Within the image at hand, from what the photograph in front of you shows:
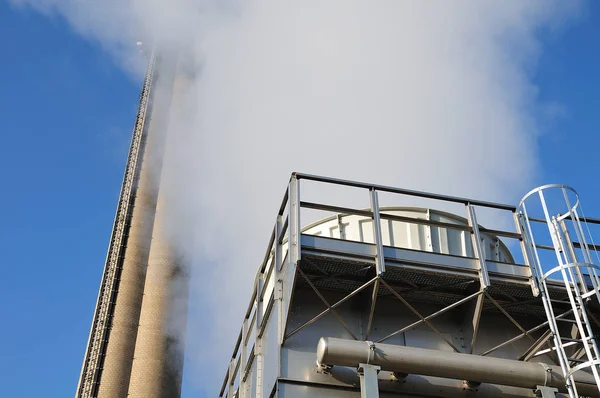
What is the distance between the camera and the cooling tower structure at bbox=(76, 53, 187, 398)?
111 ft

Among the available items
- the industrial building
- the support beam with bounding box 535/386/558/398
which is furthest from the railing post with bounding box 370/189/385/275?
the support beam with bounding box 535/386/558/398

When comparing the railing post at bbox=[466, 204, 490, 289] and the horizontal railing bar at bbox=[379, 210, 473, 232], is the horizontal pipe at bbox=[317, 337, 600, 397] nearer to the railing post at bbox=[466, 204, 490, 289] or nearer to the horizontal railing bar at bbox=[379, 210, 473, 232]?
the railing post at bbox=[466, 204, 490, 289]

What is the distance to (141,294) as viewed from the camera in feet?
120

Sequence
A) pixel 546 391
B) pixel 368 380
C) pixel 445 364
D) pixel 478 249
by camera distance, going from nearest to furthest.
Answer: pixel 368 380
pixel 445 364
pixel 546 391
pixel 478 249

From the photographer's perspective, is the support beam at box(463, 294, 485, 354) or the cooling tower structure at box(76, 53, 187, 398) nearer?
the support beam at box(463, 294, 485, 354)

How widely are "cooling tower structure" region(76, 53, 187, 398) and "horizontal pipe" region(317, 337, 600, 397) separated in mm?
25825

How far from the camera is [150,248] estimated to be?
38219 millimetres

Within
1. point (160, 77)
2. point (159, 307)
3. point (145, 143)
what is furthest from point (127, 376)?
point (160, 77)

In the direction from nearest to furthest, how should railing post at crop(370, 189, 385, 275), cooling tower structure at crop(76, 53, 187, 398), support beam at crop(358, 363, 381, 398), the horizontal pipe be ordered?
support beam at crop(358, 363, 381, 398) → the horizontal pipe → railing post at crop(370, 189, 385, 275) → cooling tower structure at crop(76, 53, 187, 398)

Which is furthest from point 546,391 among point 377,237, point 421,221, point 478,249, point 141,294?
point 141,294

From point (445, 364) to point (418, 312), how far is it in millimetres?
1413

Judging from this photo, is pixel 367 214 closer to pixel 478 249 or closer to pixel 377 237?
pixel 377 237

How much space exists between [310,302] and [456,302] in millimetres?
2461

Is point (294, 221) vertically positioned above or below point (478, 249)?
above
